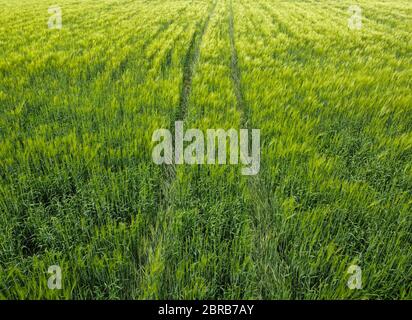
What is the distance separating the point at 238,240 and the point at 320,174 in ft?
2.91

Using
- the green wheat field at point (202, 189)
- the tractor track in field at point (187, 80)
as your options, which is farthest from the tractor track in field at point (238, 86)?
the tractor track in field at point (187, 80)

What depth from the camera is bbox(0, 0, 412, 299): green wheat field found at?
1.46m

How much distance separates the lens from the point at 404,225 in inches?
69.5

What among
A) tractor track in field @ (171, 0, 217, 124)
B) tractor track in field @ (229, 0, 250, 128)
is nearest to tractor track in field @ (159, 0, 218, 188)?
tractor track in field @ (171, 0, 217, 124)

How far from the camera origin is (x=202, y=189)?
6.67 ft

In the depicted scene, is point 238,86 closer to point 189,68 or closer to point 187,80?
point 187,80

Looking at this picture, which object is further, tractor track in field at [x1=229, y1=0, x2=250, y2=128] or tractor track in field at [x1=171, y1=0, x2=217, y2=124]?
tractor track in field at [x1=171, y1=0, x2=217, y2=124]

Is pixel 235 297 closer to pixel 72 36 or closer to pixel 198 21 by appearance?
pixel 72 36

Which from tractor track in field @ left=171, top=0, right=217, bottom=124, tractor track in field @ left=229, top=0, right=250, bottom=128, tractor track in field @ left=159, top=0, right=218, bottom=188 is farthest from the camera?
tractor track in field @ left=171, top=0, right=217, bottom=124

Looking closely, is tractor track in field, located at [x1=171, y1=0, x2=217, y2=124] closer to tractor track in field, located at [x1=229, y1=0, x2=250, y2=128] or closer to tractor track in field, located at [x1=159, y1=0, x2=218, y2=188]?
tractor track in field, located at [x1=159, y1=0, x2=218, y2=188]

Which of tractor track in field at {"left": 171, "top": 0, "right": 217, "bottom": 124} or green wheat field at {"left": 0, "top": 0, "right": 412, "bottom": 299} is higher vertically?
tractor track in field at {"left": 171, "top": 0, "right": 217, "bottom": 124}

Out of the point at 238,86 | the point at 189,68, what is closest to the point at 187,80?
the point at 189,68

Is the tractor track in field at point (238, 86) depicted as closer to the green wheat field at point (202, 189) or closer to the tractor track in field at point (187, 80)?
the green wheat field at point (202, 189)

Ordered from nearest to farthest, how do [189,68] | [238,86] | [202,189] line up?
[202,189] < [238,86] < [189,68]
